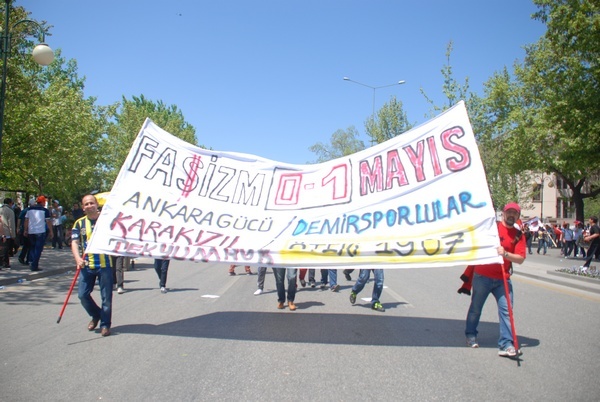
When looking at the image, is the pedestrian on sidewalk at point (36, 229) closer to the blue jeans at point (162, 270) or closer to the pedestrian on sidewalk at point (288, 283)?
the blue jeans at point (162, 270)

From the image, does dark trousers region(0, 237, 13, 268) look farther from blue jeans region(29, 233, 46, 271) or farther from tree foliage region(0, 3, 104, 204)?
tree foliage region(0, 3, 104, 204)

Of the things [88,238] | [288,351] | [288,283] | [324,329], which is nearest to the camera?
→ [288,351]

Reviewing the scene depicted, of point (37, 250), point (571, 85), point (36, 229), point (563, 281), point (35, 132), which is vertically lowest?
point (563, 281)

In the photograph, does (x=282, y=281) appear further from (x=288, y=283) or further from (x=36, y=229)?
(x=36, y=229)

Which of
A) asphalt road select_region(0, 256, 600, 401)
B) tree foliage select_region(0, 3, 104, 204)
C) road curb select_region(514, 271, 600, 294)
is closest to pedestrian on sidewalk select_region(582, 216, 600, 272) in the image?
road curb select_region(514, 271, 600, 294)

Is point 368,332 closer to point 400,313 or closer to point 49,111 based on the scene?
point 400,313

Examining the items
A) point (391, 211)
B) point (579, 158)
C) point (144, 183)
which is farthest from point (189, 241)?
point (579, 158)

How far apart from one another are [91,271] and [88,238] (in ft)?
1.46

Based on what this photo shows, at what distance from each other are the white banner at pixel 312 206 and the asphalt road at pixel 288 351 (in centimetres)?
107

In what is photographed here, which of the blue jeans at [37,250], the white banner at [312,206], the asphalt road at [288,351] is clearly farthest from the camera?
the blue jeans at [37,250]

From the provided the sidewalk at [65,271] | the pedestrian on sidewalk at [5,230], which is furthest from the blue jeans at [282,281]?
the pedestrian on sidewalk at [5,230]

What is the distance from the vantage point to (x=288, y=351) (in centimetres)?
577

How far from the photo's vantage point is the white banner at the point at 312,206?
19.3 ft

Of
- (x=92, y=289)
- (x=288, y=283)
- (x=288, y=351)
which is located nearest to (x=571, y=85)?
(x=288, y=283)
